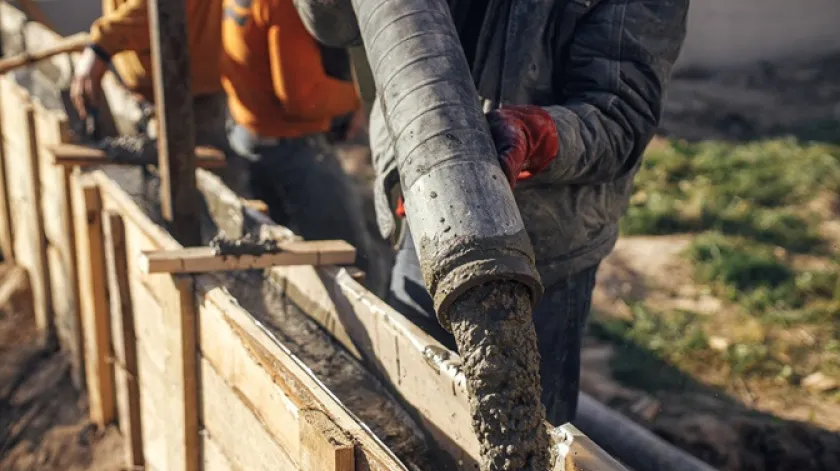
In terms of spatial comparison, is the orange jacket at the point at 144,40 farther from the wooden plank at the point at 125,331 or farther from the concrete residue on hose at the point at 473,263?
the concrete residue on hose at the point at 473,263

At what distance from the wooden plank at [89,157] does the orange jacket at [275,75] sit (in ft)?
1.20

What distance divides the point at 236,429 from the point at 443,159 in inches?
52.8

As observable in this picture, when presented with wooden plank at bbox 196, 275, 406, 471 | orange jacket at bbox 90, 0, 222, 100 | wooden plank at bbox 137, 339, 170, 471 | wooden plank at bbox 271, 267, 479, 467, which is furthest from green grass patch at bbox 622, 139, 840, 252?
wooden plank at bbox 196, 275, 406, 471

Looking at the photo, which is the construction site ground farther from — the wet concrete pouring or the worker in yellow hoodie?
the wet concrete pouring

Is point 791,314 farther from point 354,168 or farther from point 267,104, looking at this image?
point 354,168

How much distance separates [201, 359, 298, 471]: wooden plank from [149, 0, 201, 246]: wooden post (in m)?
0.90

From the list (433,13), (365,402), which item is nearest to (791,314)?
(365,402)

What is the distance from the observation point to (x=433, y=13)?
8.18 feet

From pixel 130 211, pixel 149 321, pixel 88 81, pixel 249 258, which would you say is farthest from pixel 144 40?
pixel 249 258

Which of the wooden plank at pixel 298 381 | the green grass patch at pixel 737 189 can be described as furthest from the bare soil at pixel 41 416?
the green grass patch at pixel 737 189

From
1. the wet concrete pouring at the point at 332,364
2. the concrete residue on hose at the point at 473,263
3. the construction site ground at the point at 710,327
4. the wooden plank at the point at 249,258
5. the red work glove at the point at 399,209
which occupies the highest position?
the concrete residue on hose at the point at 473,263

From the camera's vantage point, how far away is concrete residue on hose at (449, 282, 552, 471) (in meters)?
2.06

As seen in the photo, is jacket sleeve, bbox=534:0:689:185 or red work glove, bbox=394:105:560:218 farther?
jacket sleeve, bbox=534:0:689:185

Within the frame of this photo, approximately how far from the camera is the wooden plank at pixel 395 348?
8.55 ft
